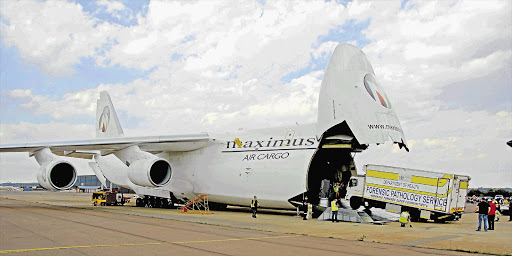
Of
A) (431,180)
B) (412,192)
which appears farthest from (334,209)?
(431,180)

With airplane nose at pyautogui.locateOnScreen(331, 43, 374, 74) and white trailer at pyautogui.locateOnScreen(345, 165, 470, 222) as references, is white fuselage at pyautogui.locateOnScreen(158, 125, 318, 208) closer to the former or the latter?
white trailer at pyautogui.locateOnScreen(345, 165, 470, 222)

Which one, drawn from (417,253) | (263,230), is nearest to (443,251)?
(417,253)

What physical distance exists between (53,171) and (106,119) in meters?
7.53

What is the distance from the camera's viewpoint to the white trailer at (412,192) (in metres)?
15.5

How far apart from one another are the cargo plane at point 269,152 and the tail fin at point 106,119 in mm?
2863

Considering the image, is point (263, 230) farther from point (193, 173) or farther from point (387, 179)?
point (193, 173)

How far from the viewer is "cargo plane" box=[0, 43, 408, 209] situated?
14.4 meters

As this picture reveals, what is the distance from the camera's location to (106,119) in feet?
88.2

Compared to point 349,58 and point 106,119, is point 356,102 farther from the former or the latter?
point 106,119

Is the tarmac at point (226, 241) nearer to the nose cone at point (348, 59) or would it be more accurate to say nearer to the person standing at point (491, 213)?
the person standing at point (491, 213)

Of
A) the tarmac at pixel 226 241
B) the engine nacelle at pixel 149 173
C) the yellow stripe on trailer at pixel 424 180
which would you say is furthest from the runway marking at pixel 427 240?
the engine nacelle at pixel 149 173

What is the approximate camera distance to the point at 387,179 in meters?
16.5

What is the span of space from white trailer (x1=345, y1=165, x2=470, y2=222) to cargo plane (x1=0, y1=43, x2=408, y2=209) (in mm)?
1178

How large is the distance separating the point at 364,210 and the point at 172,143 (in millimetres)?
9402
